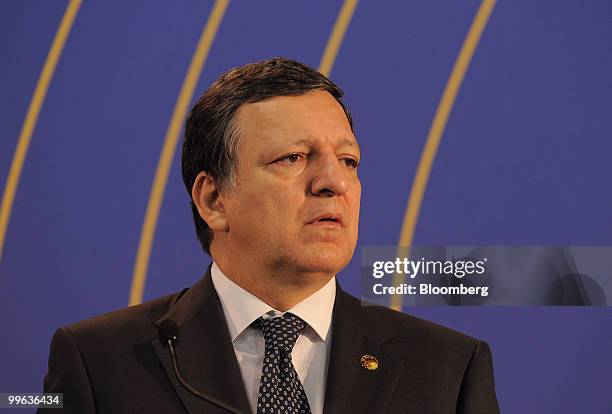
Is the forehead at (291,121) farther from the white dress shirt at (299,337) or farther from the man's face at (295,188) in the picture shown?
the white dress shirt at (299,337)

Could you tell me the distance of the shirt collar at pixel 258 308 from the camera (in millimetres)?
1907

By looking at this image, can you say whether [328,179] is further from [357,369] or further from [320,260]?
[357,369]

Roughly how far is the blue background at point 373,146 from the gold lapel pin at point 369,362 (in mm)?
716

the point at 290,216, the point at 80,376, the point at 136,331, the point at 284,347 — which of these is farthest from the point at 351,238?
the point at 80,376

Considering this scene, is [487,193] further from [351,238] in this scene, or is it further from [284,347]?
[284,347]

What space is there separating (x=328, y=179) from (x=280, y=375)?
40cm

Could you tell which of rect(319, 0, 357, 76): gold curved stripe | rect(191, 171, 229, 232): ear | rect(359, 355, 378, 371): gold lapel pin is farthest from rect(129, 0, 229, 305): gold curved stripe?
rect(359, 355, 378, 371): gold lapel pin

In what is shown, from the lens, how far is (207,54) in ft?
8.79

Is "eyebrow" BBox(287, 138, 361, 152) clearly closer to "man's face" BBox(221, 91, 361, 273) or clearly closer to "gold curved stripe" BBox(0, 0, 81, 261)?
"man's face" BBox(221, 91, 361, 273)

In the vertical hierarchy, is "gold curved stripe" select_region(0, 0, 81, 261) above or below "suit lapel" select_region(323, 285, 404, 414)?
above

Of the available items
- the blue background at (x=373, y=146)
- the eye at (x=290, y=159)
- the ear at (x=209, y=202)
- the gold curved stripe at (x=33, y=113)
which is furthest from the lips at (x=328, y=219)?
the gold curved stripe at (x=33, y=113)

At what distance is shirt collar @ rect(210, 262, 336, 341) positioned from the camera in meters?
1.91

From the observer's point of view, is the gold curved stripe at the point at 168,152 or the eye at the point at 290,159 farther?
the gold curved stripe at the point at 168,152

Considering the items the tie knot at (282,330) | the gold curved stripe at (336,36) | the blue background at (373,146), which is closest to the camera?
the tie knot at (282,330)
